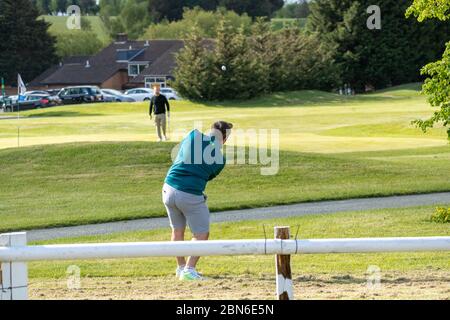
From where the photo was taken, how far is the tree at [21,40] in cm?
9269

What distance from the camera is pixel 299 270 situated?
1173 cm

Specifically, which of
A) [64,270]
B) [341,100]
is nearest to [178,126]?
[341,100]

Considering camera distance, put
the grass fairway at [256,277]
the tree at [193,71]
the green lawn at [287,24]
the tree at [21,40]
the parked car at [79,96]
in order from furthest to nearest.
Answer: the tree at [21,40], the green lawn at [287,24], the parked car at [79,96], the tree at [193,71], the grass fairway at [256,277]

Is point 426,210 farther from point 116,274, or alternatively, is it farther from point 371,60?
point 371,60

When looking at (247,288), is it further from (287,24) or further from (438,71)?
(287,24)

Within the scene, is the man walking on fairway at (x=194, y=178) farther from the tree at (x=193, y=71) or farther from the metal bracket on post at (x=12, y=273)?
the tree at (x=193, y=71)

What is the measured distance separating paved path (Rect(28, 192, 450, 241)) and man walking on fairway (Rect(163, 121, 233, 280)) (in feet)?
20.7

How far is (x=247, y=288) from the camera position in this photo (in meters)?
10.2

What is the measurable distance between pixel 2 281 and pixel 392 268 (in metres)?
5.07

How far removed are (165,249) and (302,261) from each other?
4743 millimetres

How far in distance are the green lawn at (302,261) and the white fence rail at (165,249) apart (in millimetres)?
2963

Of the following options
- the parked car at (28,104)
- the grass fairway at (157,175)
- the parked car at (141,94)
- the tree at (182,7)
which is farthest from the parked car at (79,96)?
the tree at (182,7)

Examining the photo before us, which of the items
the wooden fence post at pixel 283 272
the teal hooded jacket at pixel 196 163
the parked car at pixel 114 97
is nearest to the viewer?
the wooden fence post at pixel 283 272

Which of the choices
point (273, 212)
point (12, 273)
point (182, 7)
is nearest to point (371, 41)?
point (182, 7)
